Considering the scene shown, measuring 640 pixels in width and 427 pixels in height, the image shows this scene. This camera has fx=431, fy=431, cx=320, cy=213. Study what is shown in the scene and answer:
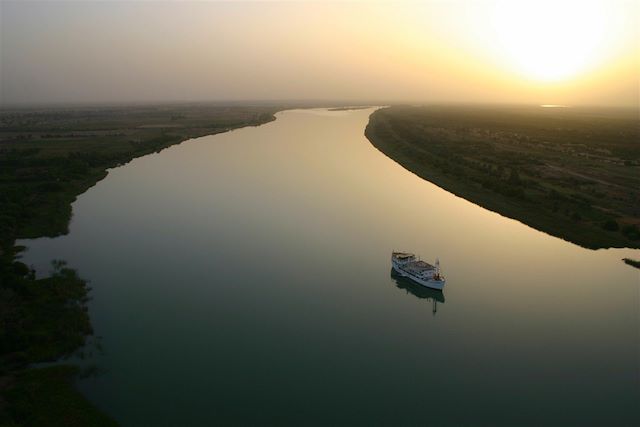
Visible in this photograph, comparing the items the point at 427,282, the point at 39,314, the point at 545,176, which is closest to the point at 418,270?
the point at 427,282

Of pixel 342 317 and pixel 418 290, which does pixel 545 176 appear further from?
pixel 342 317

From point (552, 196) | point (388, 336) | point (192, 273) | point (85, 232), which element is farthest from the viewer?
point (552, 196)

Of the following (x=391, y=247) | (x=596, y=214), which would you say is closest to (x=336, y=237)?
(x=391, y=247)

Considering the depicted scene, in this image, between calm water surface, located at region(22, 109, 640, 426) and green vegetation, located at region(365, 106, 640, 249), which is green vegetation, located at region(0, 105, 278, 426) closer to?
calm water surface, located at region(22, 109, 640, 426)

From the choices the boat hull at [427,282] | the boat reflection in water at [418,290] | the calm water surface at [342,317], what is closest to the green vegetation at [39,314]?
the calm water surface at [342,317]

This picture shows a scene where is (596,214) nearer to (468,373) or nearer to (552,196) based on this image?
(552,196)
